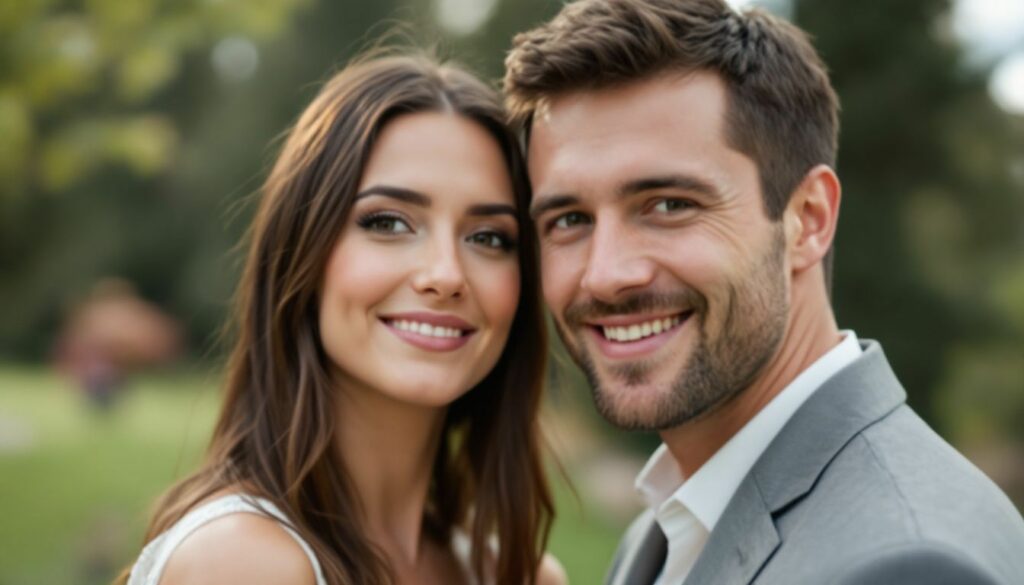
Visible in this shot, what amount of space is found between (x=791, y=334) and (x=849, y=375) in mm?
266

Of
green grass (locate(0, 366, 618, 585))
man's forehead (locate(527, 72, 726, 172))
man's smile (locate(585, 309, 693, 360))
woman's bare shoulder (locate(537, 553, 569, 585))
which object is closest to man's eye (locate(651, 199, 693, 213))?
man's forehead (locate(527, 72, 726, 172))

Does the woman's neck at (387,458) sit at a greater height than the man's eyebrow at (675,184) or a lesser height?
lesser

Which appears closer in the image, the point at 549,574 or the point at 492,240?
the point at 492,240

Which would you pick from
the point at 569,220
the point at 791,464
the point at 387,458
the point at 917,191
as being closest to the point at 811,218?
the point at 569,220

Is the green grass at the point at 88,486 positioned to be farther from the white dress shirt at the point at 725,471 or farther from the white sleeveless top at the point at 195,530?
the white dress shirt at the point at 725,471

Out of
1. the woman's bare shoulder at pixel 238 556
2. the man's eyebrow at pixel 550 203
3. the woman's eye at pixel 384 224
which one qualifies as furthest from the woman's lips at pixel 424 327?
the woman's bare shoulder at pixel 238 556

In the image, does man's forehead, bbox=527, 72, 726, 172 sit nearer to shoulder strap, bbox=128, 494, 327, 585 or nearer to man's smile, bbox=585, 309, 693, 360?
man's smile, bbox=585, 309, 693, 360

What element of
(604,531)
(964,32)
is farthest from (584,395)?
(964,32)

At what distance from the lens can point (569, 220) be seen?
2.97m

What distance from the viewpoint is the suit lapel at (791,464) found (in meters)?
2.38

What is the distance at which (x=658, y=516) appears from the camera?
2.86 m

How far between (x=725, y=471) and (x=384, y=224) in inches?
46.4

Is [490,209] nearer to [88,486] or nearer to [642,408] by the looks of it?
[642,408]

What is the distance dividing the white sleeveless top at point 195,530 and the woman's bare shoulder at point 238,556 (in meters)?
Result: 0.02
